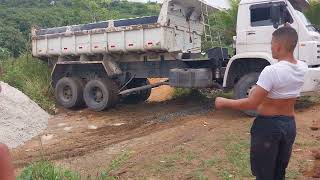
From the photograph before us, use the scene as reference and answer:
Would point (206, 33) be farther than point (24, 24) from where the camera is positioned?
No

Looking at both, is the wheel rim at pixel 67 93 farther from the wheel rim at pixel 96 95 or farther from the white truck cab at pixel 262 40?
the white truck cab at pixel 262 40

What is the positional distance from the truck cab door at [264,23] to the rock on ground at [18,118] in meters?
4.69

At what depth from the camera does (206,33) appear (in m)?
11.7

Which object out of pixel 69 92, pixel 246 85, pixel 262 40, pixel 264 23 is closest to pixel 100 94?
pixel 69 92

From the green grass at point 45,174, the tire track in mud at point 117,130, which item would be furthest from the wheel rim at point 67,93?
the green grass at point 45,174

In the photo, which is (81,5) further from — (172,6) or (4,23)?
(172,6)

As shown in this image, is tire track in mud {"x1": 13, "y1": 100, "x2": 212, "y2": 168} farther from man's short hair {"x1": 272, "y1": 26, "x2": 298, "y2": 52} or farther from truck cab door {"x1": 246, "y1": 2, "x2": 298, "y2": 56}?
man's short hair {"x1": 272, "y1": 26, "x2": 298, "y2": 52}

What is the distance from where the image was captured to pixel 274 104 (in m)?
3.51

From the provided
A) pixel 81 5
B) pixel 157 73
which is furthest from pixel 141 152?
pixel 81 5

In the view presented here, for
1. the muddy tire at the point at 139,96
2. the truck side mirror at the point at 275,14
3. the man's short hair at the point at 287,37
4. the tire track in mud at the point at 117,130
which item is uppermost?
the truck side mirror at the point at 275,14

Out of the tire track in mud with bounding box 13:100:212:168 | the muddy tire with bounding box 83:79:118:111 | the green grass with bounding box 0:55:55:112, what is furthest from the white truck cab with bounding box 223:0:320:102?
the green grass with bounding box 0:55:55:112

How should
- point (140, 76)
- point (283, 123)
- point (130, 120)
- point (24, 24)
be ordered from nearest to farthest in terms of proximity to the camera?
point (283, 123)
point (130, 120)
point (140, 76)
point (24, 24)

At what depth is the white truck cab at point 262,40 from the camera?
914cm

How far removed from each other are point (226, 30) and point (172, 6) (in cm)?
546
